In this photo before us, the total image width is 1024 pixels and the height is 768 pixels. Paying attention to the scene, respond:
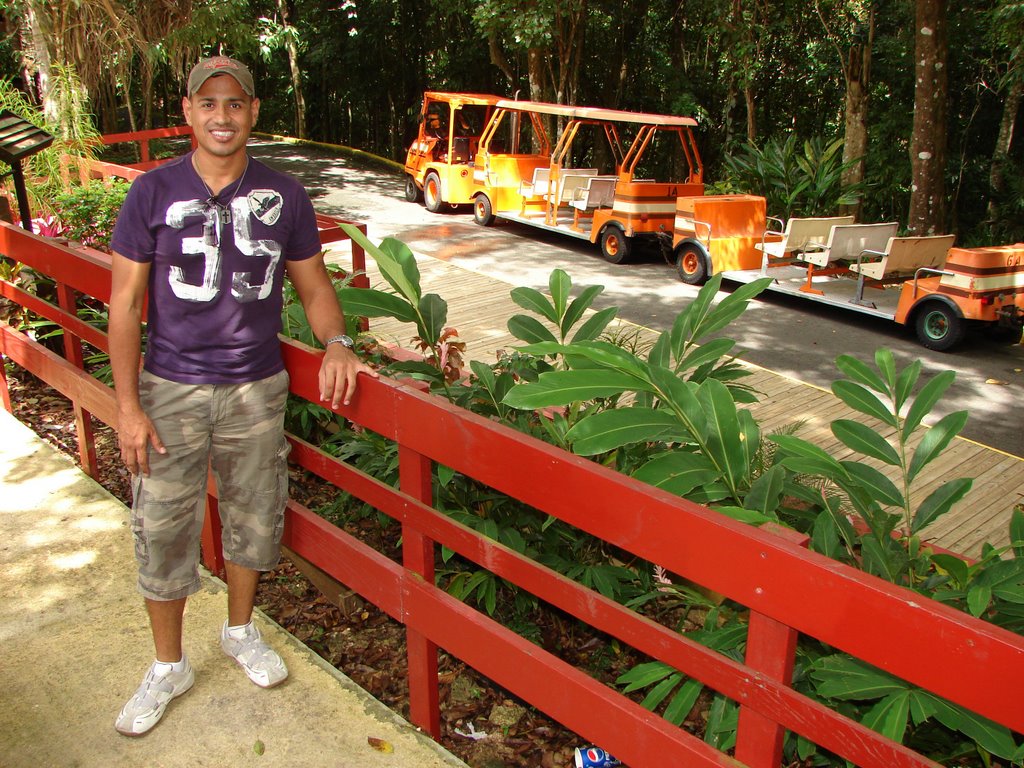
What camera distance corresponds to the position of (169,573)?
271 centimetres

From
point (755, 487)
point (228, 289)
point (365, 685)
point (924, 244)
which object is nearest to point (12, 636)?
point (365, 685)

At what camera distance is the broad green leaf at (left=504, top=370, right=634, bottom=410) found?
209 centimetres

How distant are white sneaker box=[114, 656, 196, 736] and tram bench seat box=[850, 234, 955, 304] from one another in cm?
847

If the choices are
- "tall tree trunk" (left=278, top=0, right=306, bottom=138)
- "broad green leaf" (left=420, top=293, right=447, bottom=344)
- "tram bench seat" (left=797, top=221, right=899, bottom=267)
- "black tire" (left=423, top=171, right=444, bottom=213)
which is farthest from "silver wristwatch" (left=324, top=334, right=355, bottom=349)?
"tall tree trunk" (left=278, top=0, right=306, bottom=138)

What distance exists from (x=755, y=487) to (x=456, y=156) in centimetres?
1402

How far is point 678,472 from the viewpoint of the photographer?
7.28 ft

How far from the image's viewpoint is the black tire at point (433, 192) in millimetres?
15414

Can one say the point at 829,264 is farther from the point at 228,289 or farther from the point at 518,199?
the point at 228,289

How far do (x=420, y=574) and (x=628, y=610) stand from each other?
74 cm

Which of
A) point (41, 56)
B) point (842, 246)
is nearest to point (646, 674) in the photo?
point (842, 246)

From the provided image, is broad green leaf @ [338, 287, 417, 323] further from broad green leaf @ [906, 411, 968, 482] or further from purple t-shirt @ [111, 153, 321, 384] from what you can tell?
broad green leaf @ [906, 411, 968, 482]

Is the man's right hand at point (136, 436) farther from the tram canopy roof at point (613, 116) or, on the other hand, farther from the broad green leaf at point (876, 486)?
the tram canopy roof at point (613, 116)

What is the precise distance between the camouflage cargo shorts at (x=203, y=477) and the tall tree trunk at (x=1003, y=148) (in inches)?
524

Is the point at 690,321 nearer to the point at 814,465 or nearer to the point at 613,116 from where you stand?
the point at 814,465
